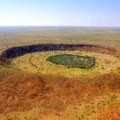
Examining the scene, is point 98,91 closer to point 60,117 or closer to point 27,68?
point 60,117

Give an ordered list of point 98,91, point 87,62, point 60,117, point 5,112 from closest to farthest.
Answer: point 60,117
point 5,112
point 98,91
point 87,62

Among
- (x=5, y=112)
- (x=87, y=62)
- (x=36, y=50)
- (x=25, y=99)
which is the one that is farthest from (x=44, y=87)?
(x=36, y=50)

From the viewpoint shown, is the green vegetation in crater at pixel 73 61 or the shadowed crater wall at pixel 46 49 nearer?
the green vegetation in crater at pixel 73 61

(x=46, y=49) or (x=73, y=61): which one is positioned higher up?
(x=73, y=61)

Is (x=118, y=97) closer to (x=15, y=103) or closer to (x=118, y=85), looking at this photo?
(x=118, y=85)

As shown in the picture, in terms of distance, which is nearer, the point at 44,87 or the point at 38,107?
the point at 38,107

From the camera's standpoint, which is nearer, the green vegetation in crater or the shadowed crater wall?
the green vegetation in crater

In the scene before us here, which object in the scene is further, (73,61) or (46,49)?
(46,49)

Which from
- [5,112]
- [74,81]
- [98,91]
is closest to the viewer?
[5,112]

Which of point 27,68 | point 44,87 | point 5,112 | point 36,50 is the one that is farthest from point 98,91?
point 36,50
